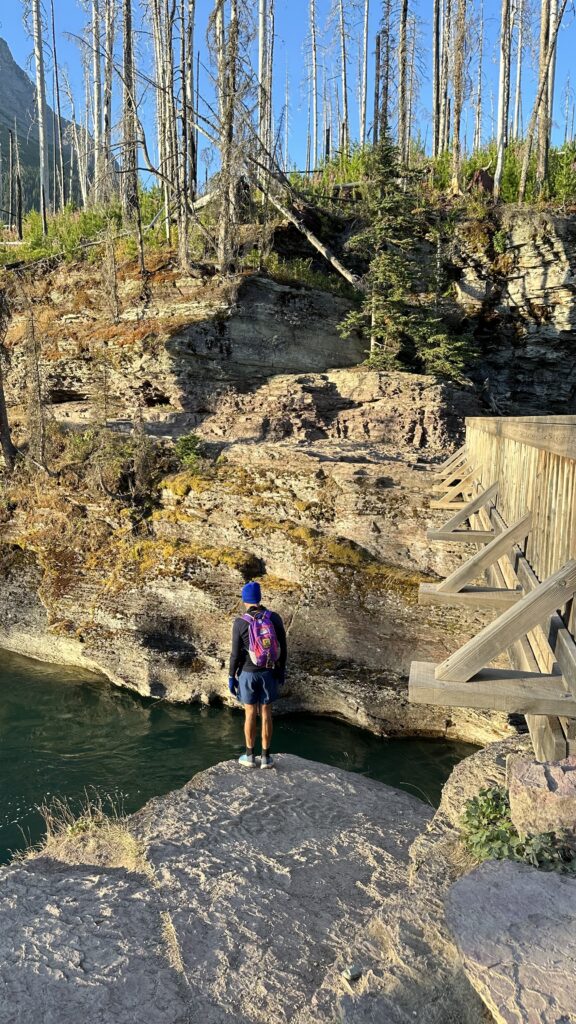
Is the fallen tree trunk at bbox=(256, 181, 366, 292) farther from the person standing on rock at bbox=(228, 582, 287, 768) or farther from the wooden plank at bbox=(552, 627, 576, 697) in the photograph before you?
the wooden plank at bbox=(552, 627, 576, 697)

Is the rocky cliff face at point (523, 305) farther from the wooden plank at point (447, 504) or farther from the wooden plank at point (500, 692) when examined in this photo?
the wooden plank at point (500, 692)

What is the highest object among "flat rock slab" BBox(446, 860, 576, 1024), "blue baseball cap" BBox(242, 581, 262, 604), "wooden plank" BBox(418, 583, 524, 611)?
"wooden plank" BBox(418, 583, 524, 611)

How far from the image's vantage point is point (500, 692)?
11.6 ft

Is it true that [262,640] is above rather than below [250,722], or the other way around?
above

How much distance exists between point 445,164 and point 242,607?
22.2 meters

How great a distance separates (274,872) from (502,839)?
2.18 m

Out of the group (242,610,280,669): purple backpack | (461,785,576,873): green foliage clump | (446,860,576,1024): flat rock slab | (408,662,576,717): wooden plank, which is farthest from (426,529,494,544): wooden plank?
(446,860,576,1024): flat rock slab

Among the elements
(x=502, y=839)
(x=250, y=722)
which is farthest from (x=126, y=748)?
(x=502, y=839)

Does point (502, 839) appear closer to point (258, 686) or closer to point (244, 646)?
point (258, 686)

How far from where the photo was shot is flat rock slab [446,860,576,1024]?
262 centimetres

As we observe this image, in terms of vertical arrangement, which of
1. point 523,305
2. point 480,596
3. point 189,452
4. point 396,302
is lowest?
point 480,596

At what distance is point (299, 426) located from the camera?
1576 cm

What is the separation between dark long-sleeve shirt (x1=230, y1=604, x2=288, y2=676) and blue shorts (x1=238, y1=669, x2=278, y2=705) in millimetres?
70

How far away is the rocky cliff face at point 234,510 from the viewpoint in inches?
437
